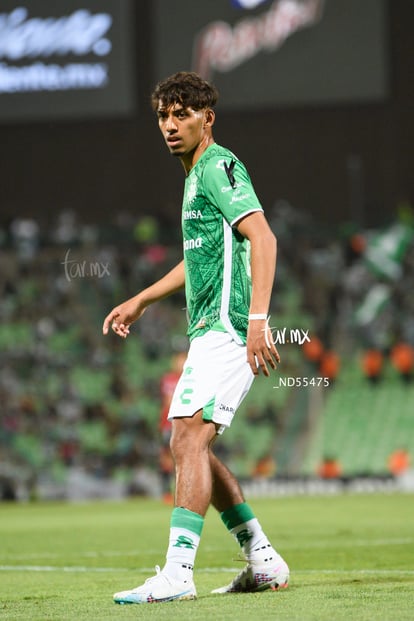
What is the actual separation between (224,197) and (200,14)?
18.8 metres

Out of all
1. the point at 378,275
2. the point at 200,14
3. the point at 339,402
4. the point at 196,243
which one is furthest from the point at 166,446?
the point at 196,243

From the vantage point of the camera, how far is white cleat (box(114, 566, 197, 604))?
492 cm

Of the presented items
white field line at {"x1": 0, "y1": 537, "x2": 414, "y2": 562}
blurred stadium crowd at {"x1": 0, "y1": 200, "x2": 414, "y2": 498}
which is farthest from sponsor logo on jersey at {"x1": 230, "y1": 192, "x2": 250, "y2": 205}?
blurred stadium crowd at {"x1": 0, "y1": 200, "x2": 414, "y2": 498}

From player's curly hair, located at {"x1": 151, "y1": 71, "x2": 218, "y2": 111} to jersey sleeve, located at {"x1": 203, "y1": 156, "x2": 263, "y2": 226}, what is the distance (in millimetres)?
262

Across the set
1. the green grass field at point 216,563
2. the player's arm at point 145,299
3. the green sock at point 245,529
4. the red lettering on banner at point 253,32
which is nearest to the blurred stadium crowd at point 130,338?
the red lettering on banner at point 253,32

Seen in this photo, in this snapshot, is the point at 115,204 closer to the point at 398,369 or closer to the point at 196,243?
the point at 398,369

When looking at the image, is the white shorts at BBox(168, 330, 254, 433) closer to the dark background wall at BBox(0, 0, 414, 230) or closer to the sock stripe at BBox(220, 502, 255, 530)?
the sock stripe at BBox(220, 502, 255, 530)

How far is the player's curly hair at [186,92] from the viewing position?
210 inches

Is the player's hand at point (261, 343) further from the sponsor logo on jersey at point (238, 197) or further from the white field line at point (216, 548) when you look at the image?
the white field line at point (216, 548)

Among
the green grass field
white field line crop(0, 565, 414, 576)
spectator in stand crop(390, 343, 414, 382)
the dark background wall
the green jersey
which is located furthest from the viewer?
the dark background wall

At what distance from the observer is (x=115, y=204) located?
80.8 ft

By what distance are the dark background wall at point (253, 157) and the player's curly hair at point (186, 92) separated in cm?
→ 1860

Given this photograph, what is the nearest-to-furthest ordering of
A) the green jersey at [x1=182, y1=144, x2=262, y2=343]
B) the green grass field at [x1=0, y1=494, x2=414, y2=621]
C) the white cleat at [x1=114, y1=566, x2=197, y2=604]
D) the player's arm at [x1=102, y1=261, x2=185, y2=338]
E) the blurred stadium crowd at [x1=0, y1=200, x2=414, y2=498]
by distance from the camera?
1. the green grass field at [x1=0, y1=494, x2=414, y2=621]
2. the white cleat at [x1=114, y1=566, x2=197, y2=604]
3. the green jersey at [x1=182, y1=144, x2=262, y2=343]
4. the player's arm at [x1=102, y1=261, x2=185, y2=338]
5. the blurred stadium crowd at [x1=0, y1=200, x2=414, y2=498]

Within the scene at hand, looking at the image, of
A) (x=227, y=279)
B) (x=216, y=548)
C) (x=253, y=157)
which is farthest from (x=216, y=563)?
(x=253, y=157)
